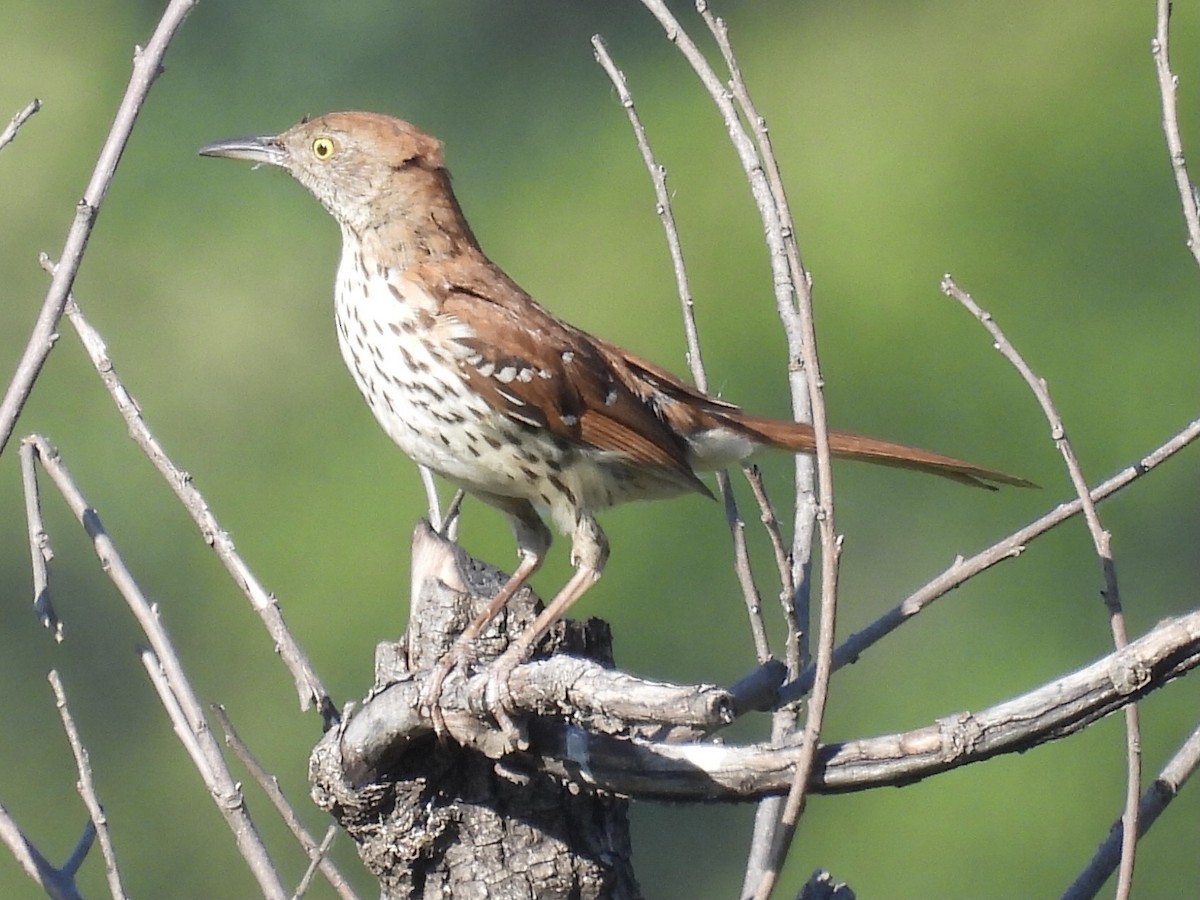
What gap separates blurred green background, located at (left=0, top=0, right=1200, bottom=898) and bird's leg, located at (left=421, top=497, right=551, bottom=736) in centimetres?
502

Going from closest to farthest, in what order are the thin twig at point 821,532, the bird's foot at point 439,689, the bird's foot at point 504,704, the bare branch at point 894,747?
1. the bare branch at point 894,747
2. the thin twig at point 821,532
3. the bird's foot at point 504,704
4. the bird's foot at point 439,689

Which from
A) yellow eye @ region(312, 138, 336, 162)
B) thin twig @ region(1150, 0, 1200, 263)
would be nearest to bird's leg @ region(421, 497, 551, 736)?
yellow eye @ region(312, 138, 336, 162)

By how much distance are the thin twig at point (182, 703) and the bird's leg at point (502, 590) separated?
13.3 inches

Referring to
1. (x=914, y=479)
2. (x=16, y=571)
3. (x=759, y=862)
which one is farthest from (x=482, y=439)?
(x=16, y=571)

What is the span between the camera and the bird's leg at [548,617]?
2.53m

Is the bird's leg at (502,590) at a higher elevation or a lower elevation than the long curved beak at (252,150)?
lower

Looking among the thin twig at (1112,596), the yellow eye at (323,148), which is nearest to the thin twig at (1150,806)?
the thin twig at (1112,596)

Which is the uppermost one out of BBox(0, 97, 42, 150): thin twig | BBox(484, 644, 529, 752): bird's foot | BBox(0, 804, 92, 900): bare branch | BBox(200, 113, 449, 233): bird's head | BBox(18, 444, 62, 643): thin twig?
BBox(200, 113, 449, 233): bird's head

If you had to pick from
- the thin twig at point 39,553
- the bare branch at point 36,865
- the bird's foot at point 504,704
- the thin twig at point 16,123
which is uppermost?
the thin twig at point 16,123

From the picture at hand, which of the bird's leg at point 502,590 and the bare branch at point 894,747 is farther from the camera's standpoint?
the bird's leg at point 502,590

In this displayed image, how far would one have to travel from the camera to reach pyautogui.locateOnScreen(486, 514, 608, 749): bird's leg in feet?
8.30

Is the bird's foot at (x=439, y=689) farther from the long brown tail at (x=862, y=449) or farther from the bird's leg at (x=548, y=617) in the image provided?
the long brown tail at (x=862, y=449)

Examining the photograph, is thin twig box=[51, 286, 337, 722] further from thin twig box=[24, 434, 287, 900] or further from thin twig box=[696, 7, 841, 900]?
thin twig box=[696, 7, 841, 900]

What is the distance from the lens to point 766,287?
11047 millimetres
